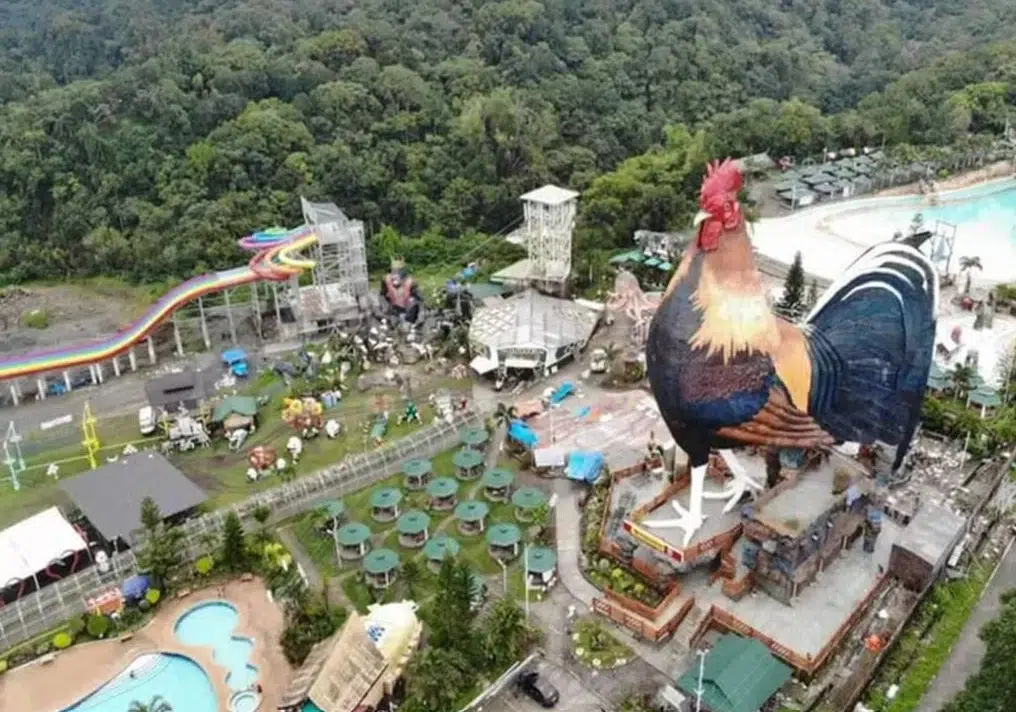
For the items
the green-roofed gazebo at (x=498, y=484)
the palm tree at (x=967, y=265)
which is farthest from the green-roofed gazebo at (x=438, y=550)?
the palm tree at (x=967, y=265)

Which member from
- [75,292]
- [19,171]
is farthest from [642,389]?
[19,171]

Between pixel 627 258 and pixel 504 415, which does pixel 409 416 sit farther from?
pixel 627 258

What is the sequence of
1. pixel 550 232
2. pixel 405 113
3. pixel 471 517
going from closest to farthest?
1. pixel 471 517
2. pixel 550 232
3. pixel 405 113

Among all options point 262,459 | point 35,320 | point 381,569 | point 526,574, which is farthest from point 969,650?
point 35,320

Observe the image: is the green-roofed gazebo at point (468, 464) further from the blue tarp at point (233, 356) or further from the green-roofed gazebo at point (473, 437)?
the blue tarp at point (233, 356)

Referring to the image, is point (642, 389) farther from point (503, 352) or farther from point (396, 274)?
point (396, 274)

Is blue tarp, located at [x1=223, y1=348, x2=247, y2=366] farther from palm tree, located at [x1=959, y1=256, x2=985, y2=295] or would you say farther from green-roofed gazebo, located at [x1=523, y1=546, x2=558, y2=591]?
palm tree, located at [x1=959, y1=256, x2=985, y2=295]
